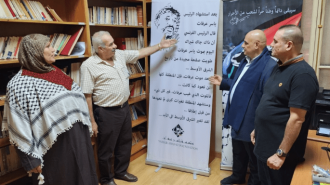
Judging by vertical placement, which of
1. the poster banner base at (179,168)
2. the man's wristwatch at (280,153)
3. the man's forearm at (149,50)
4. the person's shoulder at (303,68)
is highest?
the man's forearm at (149,50)

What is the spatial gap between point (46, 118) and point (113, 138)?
94cm

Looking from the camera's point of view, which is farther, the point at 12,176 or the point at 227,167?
the point at 227,167

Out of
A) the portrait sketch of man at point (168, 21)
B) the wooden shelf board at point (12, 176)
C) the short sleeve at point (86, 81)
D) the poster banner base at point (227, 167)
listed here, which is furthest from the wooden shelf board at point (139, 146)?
the portrait sketch of man at point (168, 21)

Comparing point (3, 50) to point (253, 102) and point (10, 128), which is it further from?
point (253, 102)

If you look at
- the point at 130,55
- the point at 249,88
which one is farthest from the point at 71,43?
the point at 249,88

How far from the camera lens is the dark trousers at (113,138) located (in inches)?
98.3

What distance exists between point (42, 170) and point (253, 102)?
1.75 metres

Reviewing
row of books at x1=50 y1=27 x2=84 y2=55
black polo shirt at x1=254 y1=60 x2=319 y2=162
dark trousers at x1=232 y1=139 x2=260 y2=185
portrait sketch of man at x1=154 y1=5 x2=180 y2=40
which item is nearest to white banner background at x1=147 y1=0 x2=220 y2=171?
portrait sketch of man at x1=154 y1=5 x2=180 y2=40

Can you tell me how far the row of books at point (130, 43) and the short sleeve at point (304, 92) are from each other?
211 cm

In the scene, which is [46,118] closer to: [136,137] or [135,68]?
[135,68]

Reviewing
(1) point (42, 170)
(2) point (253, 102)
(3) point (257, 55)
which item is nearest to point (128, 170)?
(1) point (42, 170)

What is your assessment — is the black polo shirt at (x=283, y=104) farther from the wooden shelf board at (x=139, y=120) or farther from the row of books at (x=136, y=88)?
the row of books at (x=136, y=88)

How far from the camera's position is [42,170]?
184cm

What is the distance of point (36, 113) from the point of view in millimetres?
1723
